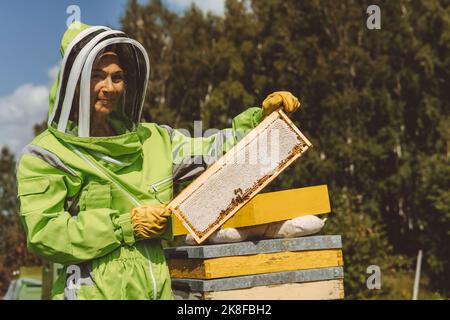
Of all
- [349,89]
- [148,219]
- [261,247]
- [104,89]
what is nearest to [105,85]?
[104,89]

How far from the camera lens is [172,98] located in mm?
17938

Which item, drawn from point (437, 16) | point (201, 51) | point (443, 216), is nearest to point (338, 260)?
point (443, 216)

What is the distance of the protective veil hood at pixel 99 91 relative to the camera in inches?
82.3

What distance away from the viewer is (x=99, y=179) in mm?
2092

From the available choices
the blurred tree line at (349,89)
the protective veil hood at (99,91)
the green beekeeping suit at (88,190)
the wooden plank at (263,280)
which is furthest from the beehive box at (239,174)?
the blurred tree line at (349,89)

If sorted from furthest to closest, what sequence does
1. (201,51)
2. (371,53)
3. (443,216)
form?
1. (201,51)
2. (371,53)
3. (443,216)

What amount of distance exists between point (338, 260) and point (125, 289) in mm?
1589

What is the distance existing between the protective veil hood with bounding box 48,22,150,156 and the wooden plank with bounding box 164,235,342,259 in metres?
1.05

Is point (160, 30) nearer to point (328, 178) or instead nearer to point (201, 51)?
point (201, 51)

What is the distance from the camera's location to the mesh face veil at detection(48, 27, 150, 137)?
2.10 m

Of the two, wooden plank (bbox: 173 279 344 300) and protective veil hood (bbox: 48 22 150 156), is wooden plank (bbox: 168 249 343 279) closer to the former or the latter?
wooden plank (bbox: 173 279 344 300)

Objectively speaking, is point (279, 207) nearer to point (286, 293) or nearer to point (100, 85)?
point (286, 293)

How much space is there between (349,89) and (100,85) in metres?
13.5

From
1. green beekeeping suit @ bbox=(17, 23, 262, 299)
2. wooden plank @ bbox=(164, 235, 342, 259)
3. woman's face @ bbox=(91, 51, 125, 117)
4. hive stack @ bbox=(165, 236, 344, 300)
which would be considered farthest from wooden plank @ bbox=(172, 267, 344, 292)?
woman's face @ bbox=(91, 51, 125, 117)
